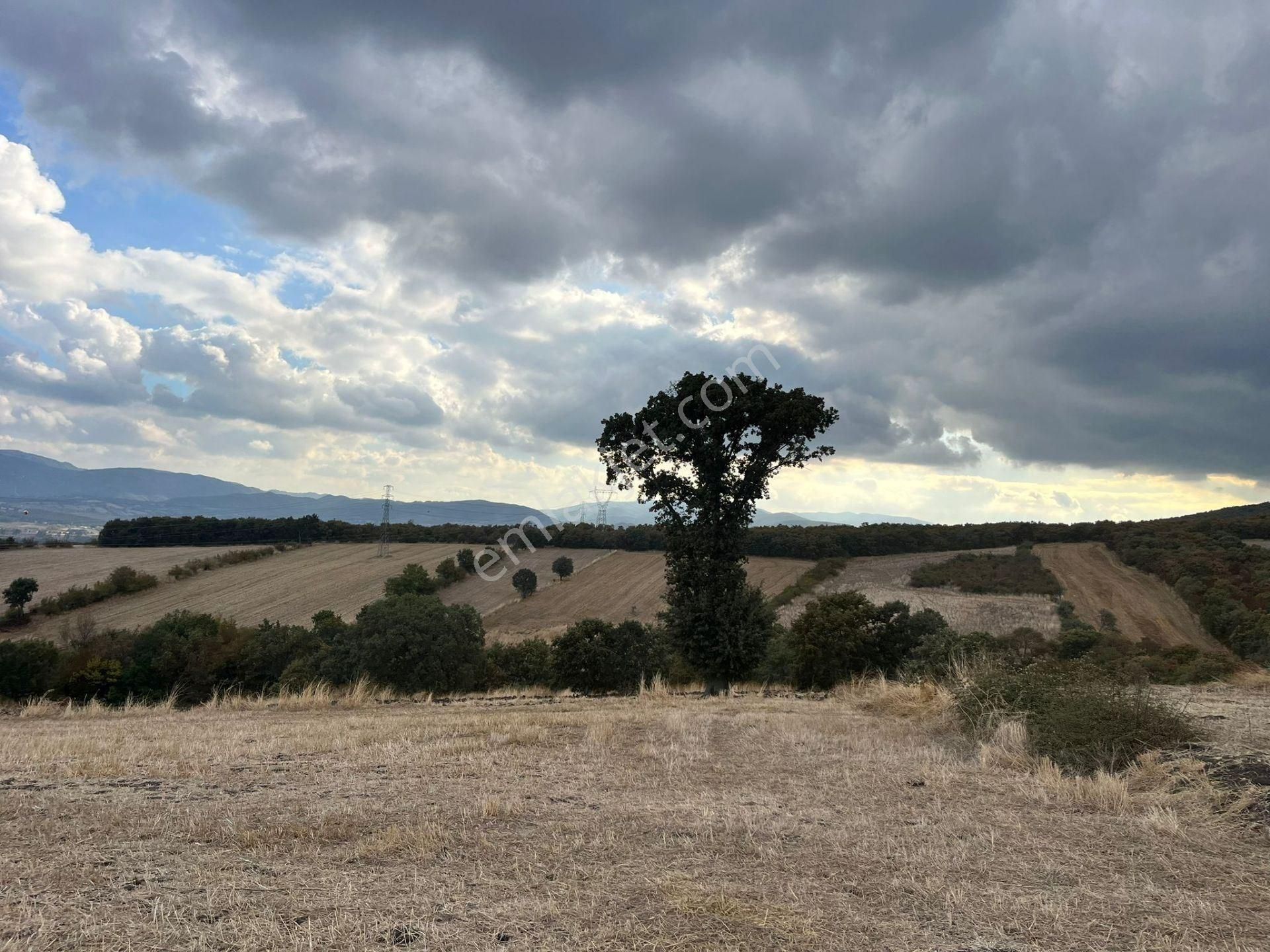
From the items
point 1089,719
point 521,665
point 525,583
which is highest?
point 1089,719

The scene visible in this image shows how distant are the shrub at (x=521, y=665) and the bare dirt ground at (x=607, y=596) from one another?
34.9ft

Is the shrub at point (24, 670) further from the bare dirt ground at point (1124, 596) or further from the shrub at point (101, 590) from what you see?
the bare dirt ground at point (1124, 596)

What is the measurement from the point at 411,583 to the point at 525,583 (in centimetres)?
1212

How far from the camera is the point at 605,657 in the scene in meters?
40.5

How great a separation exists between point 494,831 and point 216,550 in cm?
10811

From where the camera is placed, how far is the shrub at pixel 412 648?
108 feet

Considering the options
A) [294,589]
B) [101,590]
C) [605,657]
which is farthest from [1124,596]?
[101,590]

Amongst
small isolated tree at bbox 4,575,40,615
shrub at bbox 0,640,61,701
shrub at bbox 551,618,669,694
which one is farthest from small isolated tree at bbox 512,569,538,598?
small isolated tree at bbox 4,575,40,615

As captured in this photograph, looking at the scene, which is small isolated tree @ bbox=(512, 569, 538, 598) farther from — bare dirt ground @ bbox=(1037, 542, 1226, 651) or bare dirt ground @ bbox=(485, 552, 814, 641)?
bare dirt ground @ bbox=(1037, 542, 1226, 651)

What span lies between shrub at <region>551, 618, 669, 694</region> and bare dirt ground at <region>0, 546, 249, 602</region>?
61.7m

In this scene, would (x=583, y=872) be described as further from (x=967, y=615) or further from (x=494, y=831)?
(x=967, y=615)

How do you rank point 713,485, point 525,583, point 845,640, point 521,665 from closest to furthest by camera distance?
point 713,485 → point 845,640 → point 521,665 → point 525,583

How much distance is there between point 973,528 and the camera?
304ft

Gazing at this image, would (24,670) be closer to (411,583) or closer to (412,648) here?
(412,648)
